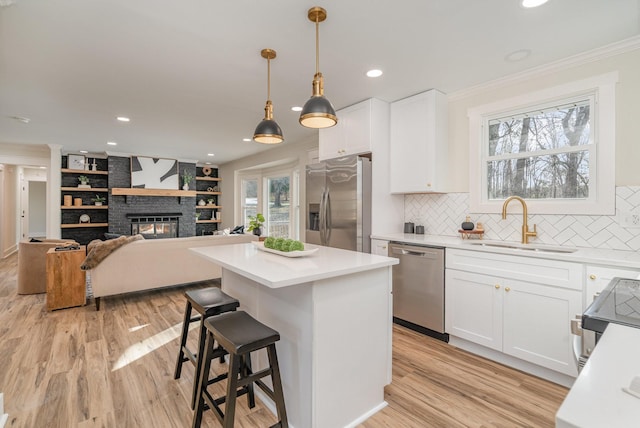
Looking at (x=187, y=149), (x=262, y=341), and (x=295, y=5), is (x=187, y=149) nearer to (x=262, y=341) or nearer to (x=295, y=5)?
(x=295, y=5)

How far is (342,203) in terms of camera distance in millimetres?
3484

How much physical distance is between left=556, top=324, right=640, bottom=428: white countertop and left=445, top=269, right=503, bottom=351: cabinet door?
190 cm

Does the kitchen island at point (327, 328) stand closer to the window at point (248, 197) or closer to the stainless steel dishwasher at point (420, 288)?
the stainless steel dishwasher at point (420, 288)

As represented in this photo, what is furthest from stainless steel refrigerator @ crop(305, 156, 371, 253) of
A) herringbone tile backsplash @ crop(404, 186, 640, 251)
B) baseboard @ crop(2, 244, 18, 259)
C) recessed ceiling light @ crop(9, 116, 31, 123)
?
baseboard @ crop(2, 244, 18, 259)

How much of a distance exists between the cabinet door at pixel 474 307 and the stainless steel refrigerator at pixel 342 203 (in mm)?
1014

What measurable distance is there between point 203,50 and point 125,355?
8.52 feet

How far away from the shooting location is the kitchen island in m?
1.60

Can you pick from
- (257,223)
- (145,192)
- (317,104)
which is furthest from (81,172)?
(317,104)

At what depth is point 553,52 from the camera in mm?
2402

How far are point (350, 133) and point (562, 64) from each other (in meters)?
2.03

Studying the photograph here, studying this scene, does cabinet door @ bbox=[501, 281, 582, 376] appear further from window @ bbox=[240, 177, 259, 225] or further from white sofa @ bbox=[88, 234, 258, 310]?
window @ bbox=[240, 177, 259, 225]

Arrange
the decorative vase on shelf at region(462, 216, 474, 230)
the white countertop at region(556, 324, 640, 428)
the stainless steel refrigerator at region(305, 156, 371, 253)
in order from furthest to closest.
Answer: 1. the stainless steel refrigerator at region(305, 156, 371, 253)
2. the decorative vase on shelf at region(462, 216, 474, 230)
3. the white countertop at region(556, 324, 640, 428)

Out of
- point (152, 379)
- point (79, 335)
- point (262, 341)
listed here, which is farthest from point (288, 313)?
point (79, 335)

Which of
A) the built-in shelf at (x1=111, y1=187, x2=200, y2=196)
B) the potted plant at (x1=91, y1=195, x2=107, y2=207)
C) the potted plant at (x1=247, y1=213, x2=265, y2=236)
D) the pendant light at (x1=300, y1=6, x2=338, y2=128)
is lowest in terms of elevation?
the potted plant at (x1=247, y1=213, x2=265, y2=236)
